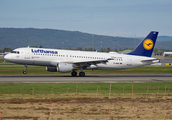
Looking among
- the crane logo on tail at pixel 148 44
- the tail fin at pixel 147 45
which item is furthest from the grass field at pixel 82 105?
the crane logo on tail at pixel 148 44

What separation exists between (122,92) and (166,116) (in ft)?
33.9

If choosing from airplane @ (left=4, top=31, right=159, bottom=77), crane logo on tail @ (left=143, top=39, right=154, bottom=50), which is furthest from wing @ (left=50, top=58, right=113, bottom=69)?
crane logo on tail @ (left=143, top=39, right=154, bottom=50)

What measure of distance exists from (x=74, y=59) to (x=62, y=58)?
7.04ft

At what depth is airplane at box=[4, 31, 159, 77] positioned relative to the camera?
42481 millimetres

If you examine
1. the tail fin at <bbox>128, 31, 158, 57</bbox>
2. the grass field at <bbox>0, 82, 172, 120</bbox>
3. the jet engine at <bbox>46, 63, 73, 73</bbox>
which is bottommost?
the grass field at <bbox>0, 82, 172, 120</bbox>

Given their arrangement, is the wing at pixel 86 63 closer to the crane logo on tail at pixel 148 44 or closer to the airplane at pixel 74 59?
the airplane at pixel 74 59

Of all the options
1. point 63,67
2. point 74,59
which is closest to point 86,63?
point 74,59

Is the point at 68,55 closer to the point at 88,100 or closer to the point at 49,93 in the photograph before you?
the point at 49,93

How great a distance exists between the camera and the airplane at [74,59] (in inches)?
1672

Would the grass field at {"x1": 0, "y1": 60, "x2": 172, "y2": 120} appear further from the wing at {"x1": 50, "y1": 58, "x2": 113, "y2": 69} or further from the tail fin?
the tail fin

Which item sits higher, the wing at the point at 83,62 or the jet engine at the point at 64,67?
the wing at the point at 83,62

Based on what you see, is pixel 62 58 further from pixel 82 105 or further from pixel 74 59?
pixel 82 105

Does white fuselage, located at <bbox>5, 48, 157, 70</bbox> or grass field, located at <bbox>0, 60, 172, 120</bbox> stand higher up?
white fuselage, located at <bbox>5, 48, 157, 70</bbox>

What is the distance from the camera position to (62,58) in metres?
43.8
